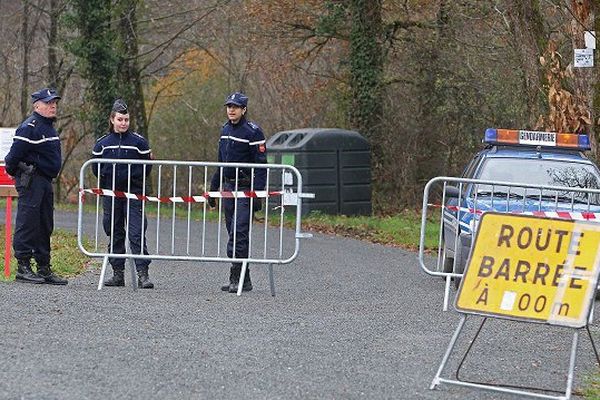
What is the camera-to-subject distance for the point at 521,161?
16.2 m

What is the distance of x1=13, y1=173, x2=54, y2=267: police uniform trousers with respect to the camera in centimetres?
1322

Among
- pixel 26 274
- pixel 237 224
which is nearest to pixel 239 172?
pixel 237 224

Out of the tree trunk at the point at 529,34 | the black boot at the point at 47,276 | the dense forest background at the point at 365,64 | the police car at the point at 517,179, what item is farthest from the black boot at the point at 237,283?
the tree trunk at the point at 529,34

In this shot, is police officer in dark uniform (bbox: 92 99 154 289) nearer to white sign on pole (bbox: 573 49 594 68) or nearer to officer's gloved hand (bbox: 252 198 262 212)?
officer's gloved hand (bbox: 252 198 262 212)

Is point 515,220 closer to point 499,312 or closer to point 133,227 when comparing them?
point 499,312

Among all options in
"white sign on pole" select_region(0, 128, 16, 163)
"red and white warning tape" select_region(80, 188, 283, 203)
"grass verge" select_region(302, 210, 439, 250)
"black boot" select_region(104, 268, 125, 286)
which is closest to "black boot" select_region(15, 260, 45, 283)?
"black boot" select_region(104, 268, 125, 286)

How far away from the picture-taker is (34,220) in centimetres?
1327

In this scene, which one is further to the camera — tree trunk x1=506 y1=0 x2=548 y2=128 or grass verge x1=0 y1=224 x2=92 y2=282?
tree trunk x1=506 y1=0 x2=548 y2=128

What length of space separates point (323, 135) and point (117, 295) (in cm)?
1753

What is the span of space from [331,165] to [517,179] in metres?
14.1

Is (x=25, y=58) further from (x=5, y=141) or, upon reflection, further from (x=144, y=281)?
(x=144, y=281)

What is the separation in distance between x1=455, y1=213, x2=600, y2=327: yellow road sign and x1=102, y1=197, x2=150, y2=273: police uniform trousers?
17.8 feet

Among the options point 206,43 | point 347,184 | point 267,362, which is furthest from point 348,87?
point 267,362

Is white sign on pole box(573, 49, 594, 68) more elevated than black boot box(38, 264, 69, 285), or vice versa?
white sign on pole box(573, 49, 594, 68)
